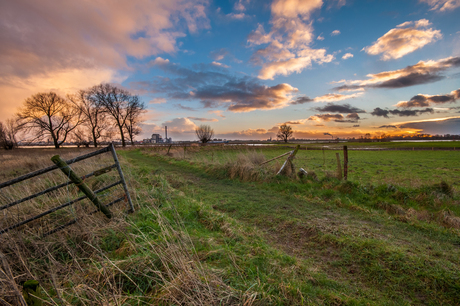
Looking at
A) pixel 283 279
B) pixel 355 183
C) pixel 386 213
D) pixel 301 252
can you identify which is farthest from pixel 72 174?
pixel 355 183

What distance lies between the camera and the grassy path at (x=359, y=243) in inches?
119

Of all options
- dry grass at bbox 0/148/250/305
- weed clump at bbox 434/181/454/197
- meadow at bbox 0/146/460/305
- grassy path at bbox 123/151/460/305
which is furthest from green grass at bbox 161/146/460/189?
dry grass at bbox 0/148/250/305

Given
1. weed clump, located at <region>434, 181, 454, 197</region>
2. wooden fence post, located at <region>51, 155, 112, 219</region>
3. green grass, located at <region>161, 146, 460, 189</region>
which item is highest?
wooden fence post, located at <region>51, 155, 112, 219</region>

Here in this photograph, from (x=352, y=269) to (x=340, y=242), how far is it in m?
0.77

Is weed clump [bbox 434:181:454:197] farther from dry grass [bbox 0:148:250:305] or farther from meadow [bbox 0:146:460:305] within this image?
dry grass [bbox 0:148:250:305]

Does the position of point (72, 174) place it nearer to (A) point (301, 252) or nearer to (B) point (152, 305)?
(B) point (152, 305)

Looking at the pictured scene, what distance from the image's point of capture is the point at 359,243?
4090 mm

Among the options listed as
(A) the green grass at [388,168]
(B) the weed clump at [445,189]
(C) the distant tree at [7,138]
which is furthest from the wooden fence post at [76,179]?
(C) the distant tree at [7,138]

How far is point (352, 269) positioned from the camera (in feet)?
11.4

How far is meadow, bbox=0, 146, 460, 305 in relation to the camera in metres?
2.33

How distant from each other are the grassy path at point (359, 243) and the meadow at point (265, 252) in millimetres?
20

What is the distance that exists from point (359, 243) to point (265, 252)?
2098mm

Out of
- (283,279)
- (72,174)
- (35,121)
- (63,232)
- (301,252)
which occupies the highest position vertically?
(35,121)

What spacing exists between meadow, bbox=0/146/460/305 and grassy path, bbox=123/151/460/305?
0.8 inches
